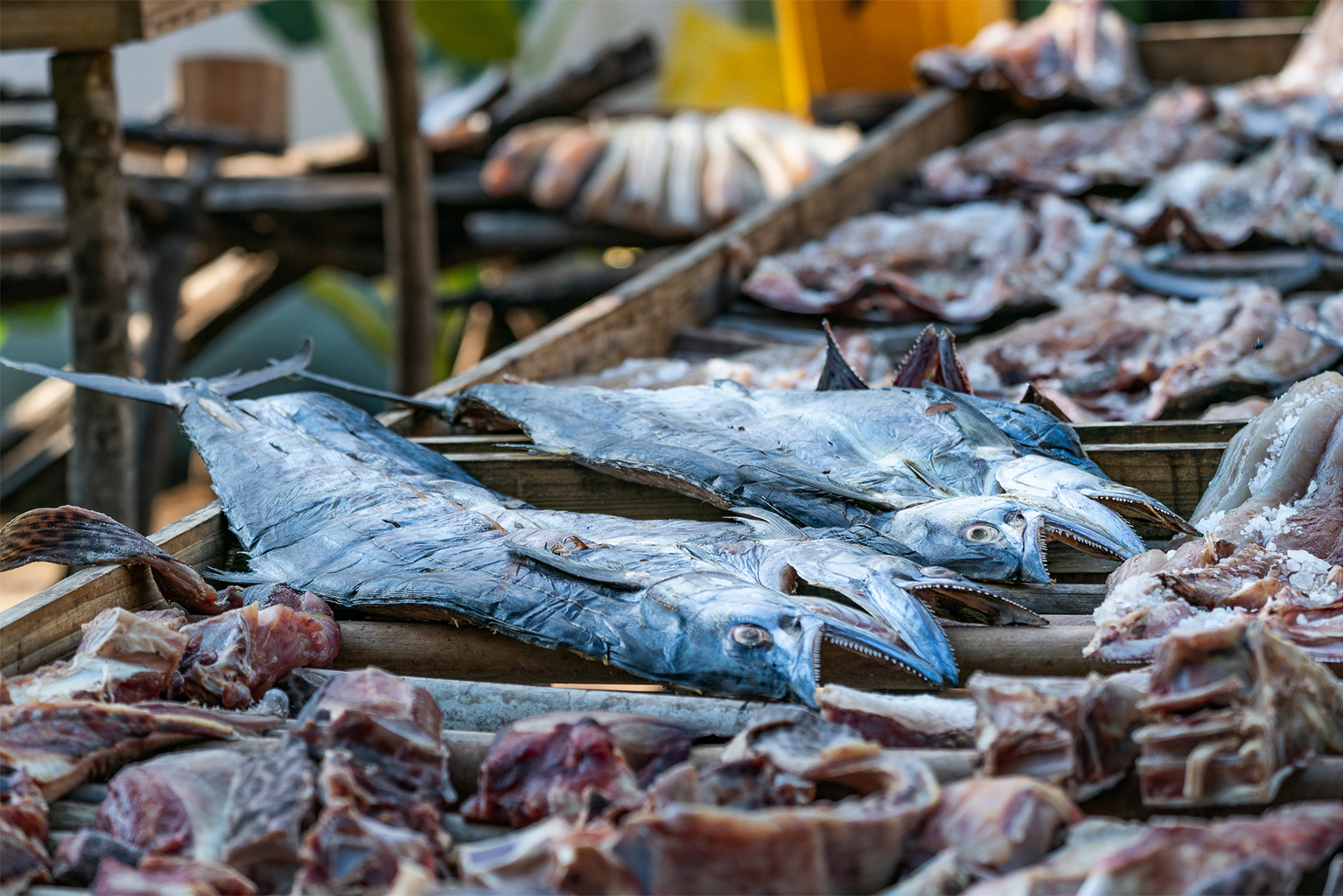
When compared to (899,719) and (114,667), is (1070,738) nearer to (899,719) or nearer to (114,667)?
(899,719)

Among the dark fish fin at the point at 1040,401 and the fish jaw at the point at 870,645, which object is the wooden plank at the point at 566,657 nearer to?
the fish jaw at the point at 870,645

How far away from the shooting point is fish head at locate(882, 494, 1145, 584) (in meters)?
2.13

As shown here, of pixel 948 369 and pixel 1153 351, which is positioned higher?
pixel 948 369

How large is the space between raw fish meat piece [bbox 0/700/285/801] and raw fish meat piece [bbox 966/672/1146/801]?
44.4 inches

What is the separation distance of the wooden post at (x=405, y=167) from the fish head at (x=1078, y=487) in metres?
5.06

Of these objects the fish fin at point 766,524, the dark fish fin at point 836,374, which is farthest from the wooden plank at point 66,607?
the dark fish fin at point 836,374

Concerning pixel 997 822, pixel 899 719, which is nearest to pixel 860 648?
pixel 899 719

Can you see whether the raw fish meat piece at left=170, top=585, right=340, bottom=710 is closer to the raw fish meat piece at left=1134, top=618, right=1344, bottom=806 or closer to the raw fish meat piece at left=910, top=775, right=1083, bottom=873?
the raw fish meat piece at left=910, top=775, right=1083, bottom=873

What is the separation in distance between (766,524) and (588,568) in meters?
0.43

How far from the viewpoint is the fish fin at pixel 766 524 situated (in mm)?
2254

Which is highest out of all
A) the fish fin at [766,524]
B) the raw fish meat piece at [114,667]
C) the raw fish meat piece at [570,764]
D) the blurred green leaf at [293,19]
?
the blurred green leaf at [293,19]

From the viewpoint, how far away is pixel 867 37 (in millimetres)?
8461

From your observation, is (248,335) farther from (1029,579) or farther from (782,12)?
(1029,579)

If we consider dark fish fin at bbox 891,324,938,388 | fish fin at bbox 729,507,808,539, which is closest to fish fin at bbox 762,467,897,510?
fish fin at bbox 729,507,808,539
